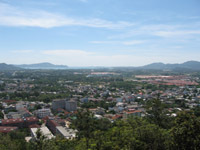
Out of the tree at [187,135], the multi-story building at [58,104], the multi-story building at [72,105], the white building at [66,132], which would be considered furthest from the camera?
the multi-story building at [58,104]

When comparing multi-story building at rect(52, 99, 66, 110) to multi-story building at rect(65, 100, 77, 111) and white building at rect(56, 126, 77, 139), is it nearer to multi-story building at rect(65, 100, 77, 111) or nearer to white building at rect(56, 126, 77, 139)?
multi-story building at rect(65, 100, 77, 111)

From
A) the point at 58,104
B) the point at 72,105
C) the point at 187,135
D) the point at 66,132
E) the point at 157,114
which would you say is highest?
the point at 187,135

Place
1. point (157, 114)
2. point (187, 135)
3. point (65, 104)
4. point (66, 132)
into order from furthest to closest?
point (65, 104)
point (66, 132)
point (157, 114)
point (187, 135)

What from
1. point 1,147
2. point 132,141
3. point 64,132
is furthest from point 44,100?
point 132,141

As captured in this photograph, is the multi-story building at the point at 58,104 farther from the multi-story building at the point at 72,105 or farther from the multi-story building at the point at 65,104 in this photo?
the multi-story building at the point at 72,105

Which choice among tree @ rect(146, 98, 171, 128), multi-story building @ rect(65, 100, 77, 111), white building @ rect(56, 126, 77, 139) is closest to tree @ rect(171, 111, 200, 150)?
tree @ rect(146, 98, 171, 128)

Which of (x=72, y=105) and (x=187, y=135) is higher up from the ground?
(x=187, y=135)

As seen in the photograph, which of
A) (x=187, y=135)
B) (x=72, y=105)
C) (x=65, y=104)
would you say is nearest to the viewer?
(x=187, y=135)

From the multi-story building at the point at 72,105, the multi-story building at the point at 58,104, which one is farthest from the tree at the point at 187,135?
the multi-story building at the point at 58,104

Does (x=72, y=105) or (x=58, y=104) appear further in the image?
(x=58, y=104)

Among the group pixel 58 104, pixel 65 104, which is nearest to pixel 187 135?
pixel 65 104

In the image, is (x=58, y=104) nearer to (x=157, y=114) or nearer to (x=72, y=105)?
(x=72, y=105)
